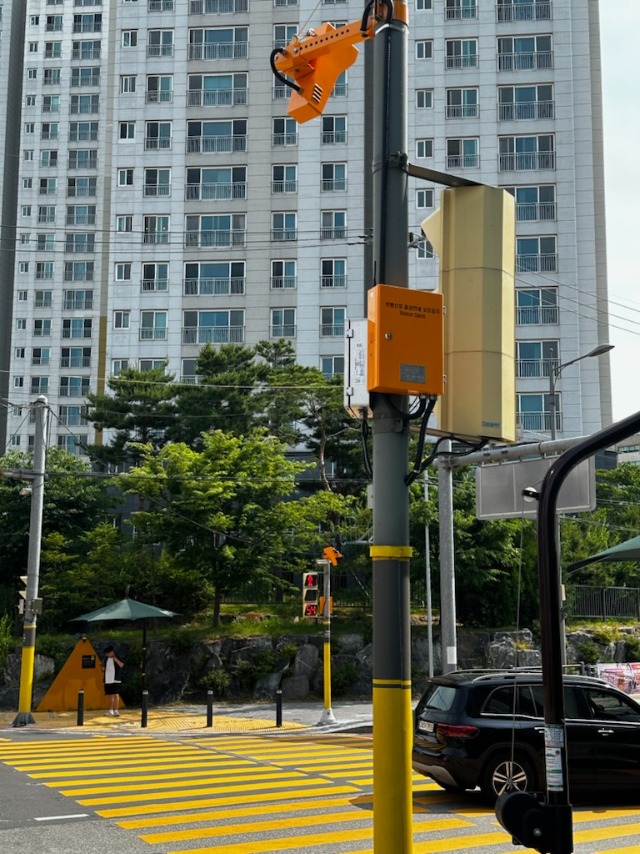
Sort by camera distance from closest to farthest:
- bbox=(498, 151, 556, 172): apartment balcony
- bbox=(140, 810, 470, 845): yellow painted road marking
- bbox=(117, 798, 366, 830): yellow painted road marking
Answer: bbox=(140, 810, 470, 845): yellow painted road marking → bbox=(117, 798, 366, 830): yellow painted road marking → bbox=(498, 151, 556, 172): apartment balcony

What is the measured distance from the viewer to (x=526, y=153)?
5603 cm

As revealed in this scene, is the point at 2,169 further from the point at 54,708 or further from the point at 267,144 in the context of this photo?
the point at 54,708

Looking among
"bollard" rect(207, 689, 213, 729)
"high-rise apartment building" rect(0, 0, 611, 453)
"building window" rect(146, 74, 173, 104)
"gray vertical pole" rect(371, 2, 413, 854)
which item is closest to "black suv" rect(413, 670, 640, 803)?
"gray vertical pole" rect(371, 2, 413, 854)

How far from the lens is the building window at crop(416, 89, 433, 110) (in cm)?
5712

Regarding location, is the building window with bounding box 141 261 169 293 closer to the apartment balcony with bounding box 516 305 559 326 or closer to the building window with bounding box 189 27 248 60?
the building window with bounding box 189 27 248 60

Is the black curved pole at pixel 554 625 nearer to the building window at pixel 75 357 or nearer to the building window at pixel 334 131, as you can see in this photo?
the building window at pixel 334 131

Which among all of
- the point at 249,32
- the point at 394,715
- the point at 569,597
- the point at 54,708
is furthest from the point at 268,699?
the point at 249,32

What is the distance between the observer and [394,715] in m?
5.15

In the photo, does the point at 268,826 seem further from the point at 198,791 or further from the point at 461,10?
the point at 461,10

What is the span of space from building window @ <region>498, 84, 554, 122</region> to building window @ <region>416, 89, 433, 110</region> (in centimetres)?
397

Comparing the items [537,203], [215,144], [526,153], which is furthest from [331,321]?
[526,153]

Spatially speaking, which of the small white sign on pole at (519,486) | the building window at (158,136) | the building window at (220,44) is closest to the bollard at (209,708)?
the small white sign on pole at (519,486)

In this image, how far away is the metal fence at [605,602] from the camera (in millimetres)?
40531

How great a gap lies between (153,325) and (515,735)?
→ 47368 mm
